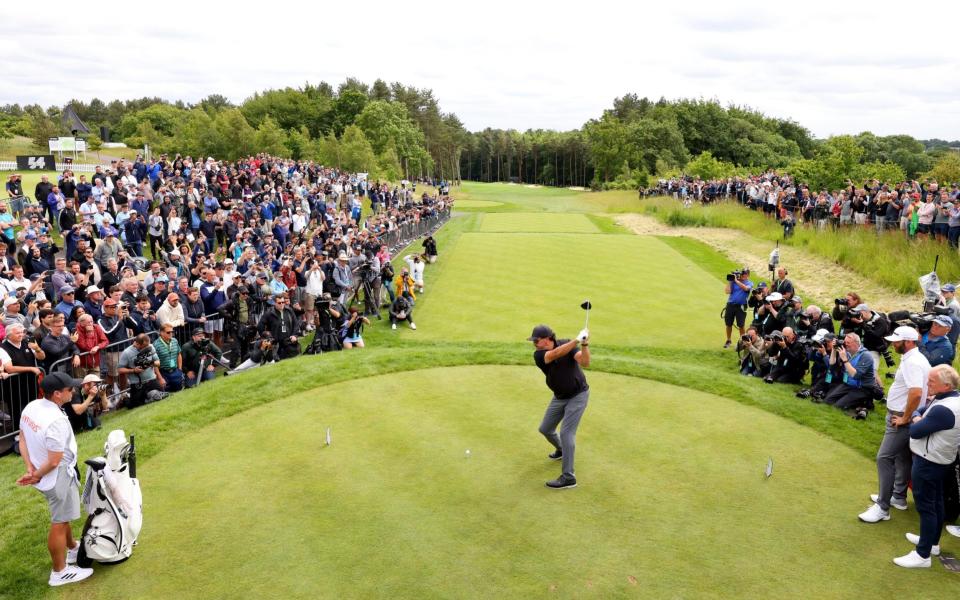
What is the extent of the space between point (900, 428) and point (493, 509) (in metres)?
4.83

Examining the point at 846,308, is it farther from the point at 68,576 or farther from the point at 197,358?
the point at 68,576

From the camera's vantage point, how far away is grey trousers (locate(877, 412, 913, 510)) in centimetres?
804

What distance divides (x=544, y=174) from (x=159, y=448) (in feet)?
459

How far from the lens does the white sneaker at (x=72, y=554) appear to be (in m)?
6.84

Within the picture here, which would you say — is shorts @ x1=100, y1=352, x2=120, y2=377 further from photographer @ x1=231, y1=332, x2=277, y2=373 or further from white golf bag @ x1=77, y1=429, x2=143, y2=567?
white golf bag @ x1=77, y1=429, x2=143, y2=567

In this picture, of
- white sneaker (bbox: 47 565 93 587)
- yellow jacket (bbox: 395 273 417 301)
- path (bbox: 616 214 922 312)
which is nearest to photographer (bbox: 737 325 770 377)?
yellow jacket (bbox: 395 273 417 301)

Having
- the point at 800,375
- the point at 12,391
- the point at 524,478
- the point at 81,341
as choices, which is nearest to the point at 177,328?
the point at 81,341

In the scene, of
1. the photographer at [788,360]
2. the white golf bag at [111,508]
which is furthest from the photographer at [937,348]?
the white golf bag at [111,508]

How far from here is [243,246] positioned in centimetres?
2008

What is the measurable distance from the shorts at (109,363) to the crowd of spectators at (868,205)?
23.9 meters

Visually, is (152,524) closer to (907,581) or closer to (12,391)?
(12,391)

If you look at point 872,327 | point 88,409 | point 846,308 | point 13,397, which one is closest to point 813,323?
point 846,308

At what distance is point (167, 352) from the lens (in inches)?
501

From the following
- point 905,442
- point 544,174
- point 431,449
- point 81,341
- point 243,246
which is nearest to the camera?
point 905,442
